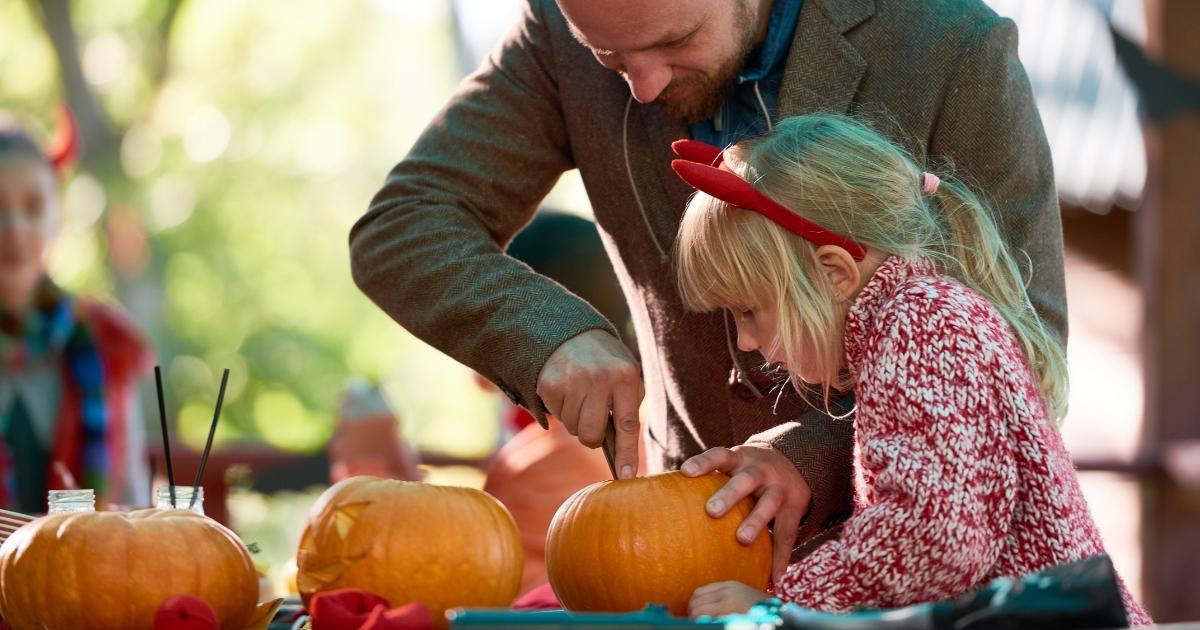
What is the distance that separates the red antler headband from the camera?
184 centimetres

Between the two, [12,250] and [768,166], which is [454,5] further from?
[768,166]

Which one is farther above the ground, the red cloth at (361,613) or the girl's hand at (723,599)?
the red cloth at (361,613)

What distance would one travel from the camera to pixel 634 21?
2.08 m

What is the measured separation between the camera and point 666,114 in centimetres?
233

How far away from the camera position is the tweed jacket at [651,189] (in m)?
2.13

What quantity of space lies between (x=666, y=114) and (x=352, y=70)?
16.7m

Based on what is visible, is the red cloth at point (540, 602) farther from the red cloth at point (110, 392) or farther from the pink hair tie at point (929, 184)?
the red cloth at point (110, 392)

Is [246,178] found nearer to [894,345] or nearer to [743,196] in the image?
[743,196]

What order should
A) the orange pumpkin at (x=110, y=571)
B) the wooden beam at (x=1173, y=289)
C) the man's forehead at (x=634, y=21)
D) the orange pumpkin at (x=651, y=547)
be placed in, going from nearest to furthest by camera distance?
the orange pumpkin at (x=110, y=571)
the orange pumpkin at (x=651, y=547)
the man's forehead at (x=634, y=21)
the wooden beam at (x=1173, y=289)

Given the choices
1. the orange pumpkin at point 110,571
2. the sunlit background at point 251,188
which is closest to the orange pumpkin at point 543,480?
the orange pumpkin at point 110,571

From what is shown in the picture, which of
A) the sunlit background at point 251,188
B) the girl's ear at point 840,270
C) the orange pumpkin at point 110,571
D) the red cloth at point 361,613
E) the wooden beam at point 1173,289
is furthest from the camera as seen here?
the sunlit background at point 251,188

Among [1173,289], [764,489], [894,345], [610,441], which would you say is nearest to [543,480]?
[610,441]

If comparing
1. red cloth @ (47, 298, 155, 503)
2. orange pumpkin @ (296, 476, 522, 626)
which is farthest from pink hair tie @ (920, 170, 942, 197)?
red cloth @ (47, 298, 155, 503)

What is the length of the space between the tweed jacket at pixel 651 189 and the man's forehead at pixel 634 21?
206 mm
